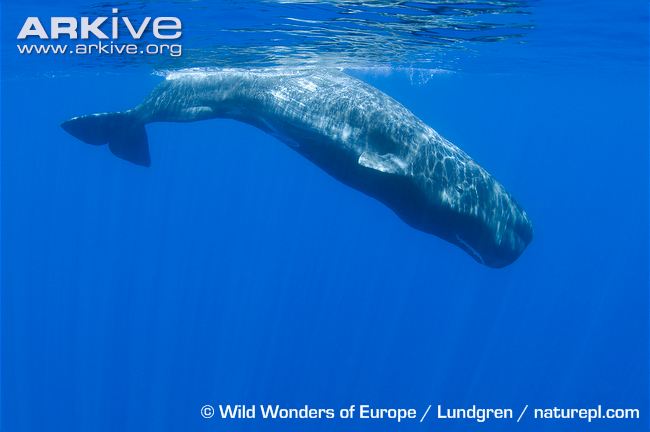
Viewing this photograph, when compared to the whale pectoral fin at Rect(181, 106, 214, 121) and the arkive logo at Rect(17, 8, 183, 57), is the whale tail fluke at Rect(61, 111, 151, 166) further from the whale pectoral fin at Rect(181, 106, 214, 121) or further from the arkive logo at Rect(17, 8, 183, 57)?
the arkive logo at Rect(17, 8, 183, 57)

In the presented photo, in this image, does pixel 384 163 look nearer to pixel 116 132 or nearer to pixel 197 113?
pixel 197 113

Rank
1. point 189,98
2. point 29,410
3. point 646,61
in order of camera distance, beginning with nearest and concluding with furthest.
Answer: point 189,98 → point 646,61 → point 29,410

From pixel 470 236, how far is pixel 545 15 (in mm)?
8942

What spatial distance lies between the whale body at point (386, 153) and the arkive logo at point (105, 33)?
4326 mm

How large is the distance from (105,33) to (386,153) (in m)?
10.6

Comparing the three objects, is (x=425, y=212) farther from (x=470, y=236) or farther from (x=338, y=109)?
(x=338, y=109)

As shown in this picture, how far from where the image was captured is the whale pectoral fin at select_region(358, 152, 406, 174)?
9.27 meters

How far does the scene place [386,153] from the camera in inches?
383

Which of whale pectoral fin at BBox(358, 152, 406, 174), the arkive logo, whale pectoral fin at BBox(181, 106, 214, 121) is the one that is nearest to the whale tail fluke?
whale pectoral fin at BBox(181, 106, 214, 121)

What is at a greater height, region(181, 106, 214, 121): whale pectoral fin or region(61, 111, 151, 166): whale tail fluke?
region(181, 106, 214, 121): whale pectoral fin

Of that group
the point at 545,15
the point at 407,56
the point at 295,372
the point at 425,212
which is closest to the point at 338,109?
the point at 425,212

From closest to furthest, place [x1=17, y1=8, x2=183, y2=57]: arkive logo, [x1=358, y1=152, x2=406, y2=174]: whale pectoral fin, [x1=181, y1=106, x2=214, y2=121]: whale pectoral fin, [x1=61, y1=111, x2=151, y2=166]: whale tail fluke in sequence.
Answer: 1. [x1=358, y1=152, x2=406, y2=174]: whale pectoral fin
2. [x1=181, y1=106, x2=214, y2=121]: whale pectoral fin
3. [x1=61, y1=111, x2=151, y2=166]: whale tail fluke
4. [x1=17, y1=8, x2=183, y2=57]: arkive logo

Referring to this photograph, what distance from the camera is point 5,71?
27812mm

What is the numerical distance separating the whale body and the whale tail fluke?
257 centimetres
